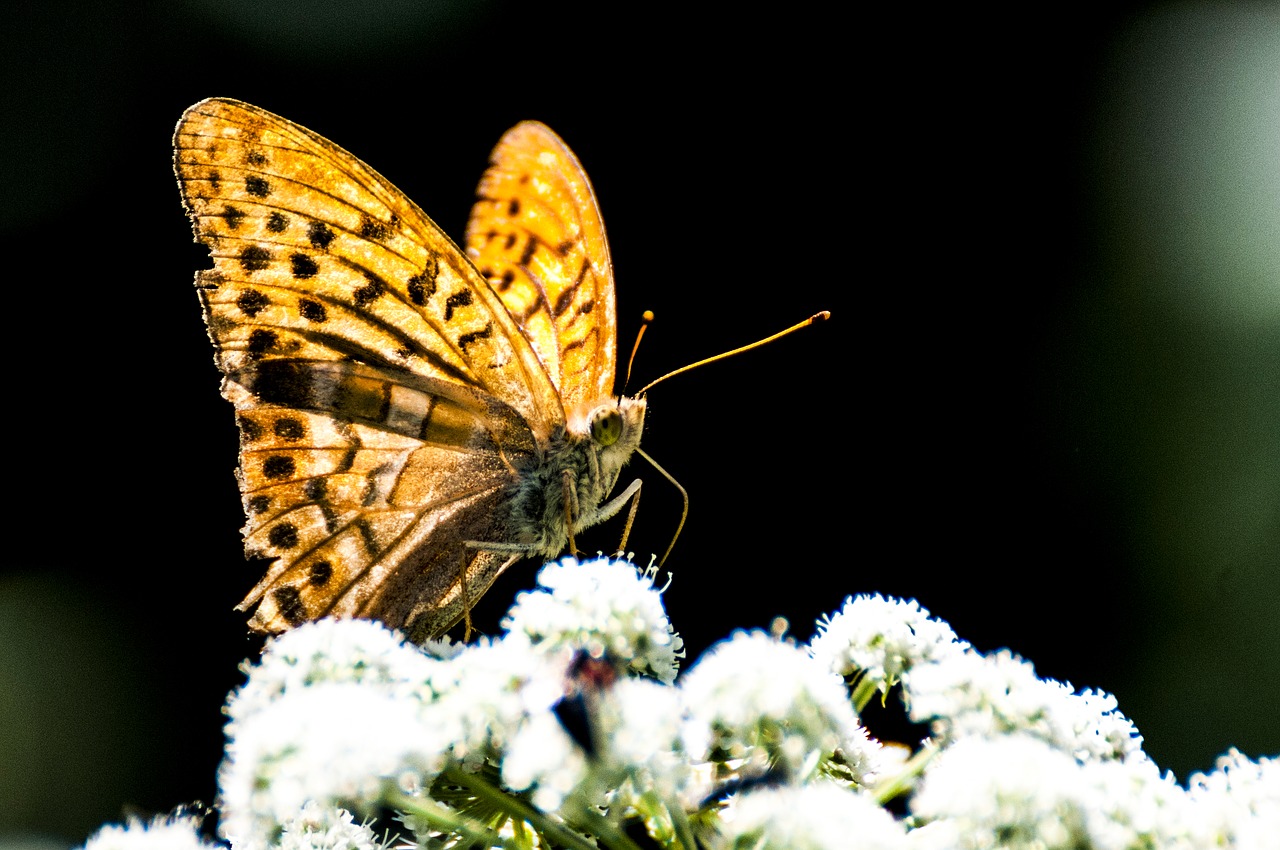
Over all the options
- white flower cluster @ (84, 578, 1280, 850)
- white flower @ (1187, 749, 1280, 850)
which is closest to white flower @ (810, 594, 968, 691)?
white flower cluster @ (84, 578, 1280, 850)

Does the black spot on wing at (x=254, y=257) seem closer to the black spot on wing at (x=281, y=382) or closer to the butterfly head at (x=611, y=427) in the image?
the black spot on wing at (x=281, y=382)

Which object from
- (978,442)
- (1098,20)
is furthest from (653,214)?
(1098,20)

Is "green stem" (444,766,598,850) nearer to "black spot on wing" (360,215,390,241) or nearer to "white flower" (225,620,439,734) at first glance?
"white flower" (225,620,439,734)

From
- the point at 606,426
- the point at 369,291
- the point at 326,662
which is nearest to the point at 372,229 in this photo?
the point at 369,291

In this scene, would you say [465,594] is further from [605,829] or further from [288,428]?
[605,829]

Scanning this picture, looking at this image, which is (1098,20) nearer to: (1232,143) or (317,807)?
(1232,143)

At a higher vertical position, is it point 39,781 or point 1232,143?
point 1232,143

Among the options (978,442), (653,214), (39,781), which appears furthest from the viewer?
(653,214)
